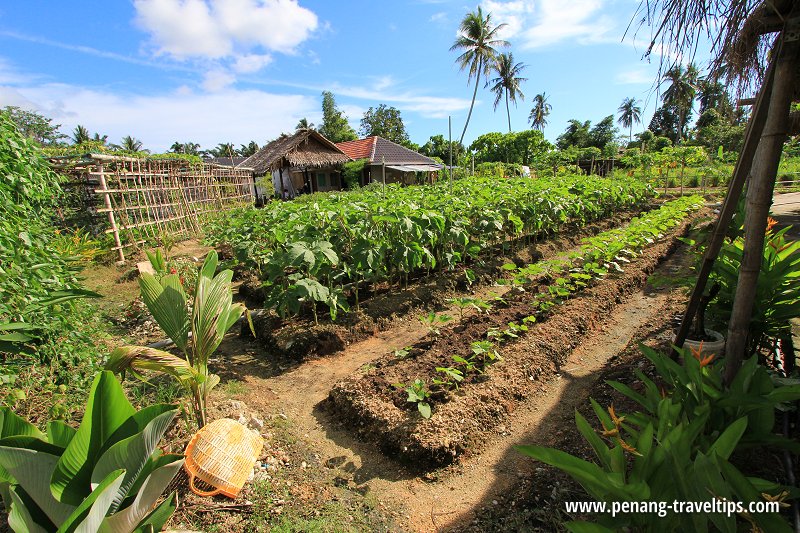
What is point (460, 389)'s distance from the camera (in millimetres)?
3068

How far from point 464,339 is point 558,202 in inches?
199

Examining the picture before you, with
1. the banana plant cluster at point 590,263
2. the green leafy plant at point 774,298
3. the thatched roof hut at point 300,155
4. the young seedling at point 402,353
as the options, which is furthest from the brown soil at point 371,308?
the thatched roof hut at point 300,155

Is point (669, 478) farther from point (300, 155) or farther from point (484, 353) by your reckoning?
point (300, 155)

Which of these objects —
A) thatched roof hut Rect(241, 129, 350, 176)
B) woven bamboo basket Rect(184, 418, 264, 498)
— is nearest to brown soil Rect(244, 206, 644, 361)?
woven bamboo basket Rect(184, 418, 264, 498)

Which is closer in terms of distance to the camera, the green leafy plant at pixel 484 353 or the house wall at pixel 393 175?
the green leafy plant at pixel 484 353

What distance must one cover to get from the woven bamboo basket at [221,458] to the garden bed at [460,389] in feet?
2.91

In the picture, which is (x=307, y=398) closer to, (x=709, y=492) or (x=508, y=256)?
(x=709, y=492)

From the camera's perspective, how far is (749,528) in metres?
1.32

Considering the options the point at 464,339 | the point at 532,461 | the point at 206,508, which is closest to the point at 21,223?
the point at 206,508

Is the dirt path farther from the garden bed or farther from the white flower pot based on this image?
the white flower pot

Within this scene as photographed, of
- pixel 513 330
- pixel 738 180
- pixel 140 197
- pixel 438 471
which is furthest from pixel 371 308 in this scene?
pixel 140 197

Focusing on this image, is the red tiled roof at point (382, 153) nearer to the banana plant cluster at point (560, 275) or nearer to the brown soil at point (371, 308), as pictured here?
the banana plant cluster at point (560, 275)

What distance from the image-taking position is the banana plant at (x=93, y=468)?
1226mm

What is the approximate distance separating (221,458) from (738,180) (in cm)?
351
